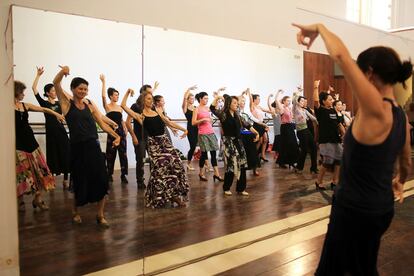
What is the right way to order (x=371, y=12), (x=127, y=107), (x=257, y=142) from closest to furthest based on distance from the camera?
(x=127, y=107) < (x=257, y=142) < (x=371, y=12)

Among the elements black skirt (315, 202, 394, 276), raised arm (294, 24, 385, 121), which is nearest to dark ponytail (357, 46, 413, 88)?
raised arm (294, 24, 385, 121)

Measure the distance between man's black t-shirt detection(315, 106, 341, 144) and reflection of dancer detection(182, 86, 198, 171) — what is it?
1.51 meters

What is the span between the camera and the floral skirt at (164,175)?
341cm

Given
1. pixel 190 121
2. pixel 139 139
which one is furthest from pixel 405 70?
pixel 190 121

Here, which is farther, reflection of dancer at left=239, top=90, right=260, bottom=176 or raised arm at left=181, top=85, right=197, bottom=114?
reflection of dancer at left=239, top=90, right=260, bottom=176

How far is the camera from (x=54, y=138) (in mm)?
2428

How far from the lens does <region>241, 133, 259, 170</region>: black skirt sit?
4461 millimetres

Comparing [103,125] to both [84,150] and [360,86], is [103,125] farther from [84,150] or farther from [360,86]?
[360,86]

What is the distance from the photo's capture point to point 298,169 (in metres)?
5.11

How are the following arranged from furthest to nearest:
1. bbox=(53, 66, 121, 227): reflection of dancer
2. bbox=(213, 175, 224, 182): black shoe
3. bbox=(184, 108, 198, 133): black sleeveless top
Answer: bbox=(213, 175, 224, 182): black shoe
bbox=(184, 108, 198, 133): black sleeveless top
bbox=(53, 66, 121, 227): reflection of dancer

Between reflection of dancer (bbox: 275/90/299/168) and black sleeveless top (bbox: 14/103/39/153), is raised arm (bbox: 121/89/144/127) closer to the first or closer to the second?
black sleeveless top (bbox: 14/103/39/153)

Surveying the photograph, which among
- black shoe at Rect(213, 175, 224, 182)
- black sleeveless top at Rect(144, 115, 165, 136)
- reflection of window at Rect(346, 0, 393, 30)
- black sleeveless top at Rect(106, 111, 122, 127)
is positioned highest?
reflection of window at Rect(346, 0, 393, 30)

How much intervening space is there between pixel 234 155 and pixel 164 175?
36.4 inches

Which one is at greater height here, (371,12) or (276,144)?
(371,12)
